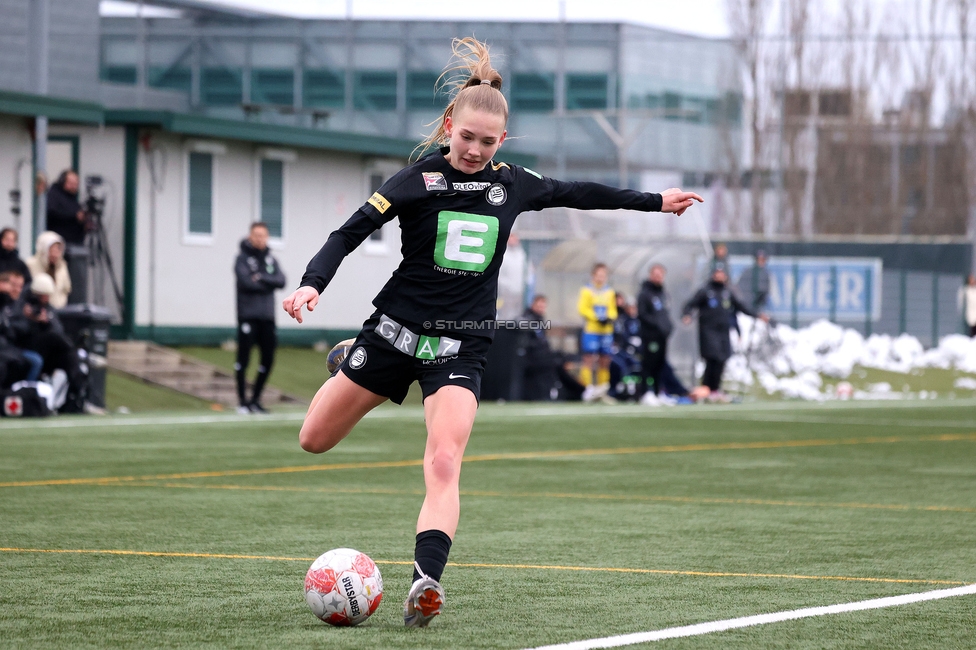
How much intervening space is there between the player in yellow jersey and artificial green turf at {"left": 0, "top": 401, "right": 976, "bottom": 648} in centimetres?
706

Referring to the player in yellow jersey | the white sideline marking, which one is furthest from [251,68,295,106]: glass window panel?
the white sideline marking

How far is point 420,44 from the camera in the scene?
4131cm

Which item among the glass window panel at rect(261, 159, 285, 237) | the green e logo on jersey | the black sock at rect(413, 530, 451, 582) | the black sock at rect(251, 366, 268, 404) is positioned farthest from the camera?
the glass window panel at rect(261, 159, 285, 237)

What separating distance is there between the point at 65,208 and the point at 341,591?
1710 cm

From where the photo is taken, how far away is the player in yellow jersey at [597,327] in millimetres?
23234

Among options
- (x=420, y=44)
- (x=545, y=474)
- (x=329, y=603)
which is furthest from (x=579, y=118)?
(x=329, y=603)

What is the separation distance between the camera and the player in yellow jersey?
23234mm

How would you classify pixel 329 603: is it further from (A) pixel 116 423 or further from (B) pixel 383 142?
(B) pixel 383 142

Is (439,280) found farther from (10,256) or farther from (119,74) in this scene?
(119,74)

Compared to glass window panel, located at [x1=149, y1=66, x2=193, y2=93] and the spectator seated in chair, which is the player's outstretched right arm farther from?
glass window panel, located at [x1=149, y1=66, x2=193, y2=93]

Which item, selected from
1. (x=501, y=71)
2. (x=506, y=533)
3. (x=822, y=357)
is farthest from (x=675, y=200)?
(x=501, y=71)

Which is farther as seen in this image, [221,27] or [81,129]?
[221,27]

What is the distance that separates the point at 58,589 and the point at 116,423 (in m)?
10.5

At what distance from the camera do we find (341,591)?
553 centimetres
